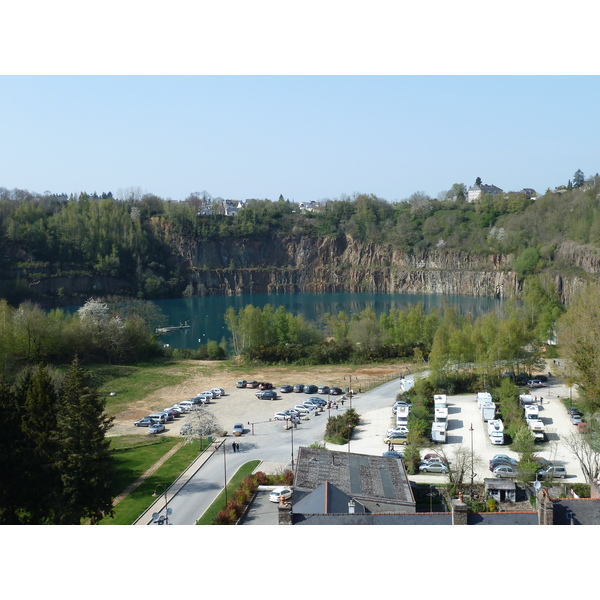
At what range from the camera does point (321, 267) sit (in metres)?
111

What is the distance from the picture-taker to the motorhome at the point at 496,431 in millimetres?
23620

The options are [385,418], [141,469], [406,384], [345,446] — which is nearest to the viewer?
[141,469]

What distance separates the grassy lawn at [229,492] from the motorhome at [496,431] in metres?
8.22

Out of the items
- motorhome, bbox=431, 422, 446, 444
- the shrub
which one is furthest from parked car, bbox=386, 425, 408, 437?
the shrub

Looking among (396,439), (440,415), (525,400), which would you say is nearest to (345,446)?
(396,439)

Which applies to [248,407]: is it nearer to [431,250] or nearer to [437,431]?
[437,431]

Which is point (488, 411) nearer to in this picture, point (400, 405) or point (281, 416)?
point (400, 405)

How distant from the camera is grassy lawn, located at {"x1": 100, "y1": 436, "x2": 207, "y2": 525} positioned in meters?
18.3

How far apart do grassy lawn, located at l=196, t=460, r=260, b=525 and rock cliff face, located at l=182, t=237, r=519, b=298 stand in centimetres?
7690

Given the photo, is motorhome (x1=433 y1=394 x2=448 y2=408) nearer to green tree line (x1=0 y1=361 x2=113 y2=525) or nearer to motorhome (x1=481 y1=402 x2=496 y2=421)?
motorhome (x1=481 y1=402 x2=496 y2=421)

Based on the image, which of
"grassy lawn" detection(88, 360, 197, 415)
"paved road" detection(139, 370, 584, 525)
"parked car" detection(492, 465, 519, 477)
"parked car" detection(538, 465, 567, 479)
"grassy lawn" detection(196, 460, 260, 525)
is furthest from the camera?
"grassy lawn" detection(88, 360, 197, 415)

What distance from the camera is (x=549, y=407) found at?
27.8m

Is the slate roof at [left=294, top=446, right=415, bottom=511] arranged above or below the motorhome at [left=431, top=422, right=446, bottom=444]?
above

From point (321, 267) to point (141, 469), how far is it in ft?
295
